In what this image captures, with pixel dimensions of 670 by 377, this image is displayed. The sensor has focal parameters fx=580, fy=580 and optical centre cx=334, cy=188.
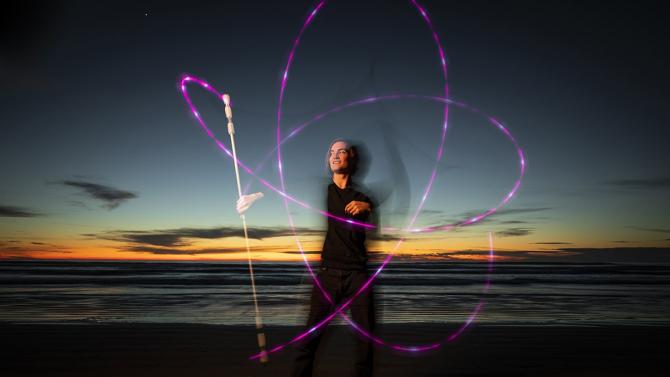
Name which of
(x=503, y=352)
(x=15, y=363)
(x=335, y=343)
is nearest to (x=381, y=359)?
(x=335, y=343)

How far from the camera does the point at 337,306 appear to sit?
4.57 m

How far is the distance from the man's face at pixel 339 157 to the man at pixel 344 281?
292mm

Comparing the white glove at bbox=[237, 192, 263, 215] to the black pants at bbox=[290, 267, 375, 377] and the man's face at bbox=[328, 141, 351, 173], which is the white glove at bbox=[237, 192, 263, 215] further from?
the black pants at bbox=[290, 267, 375, 377]

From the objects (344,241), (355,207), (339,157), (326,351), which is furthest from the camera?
(326,351)

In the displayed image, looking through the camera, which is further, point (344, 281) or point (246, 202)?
point (246, 202)

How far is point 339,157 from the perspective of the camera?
15.8 feet

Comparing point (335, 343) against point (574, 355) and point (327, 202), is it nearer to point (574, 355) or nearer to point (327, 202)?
point (574, 355)

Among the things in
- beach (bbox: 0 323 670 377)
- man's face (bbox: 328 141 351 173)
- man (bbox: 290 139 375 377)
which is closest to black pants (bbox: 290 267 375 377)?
man (bbox: 290 139 375 377)

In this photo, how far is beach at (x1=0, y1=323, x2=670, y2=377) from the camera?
6180mm

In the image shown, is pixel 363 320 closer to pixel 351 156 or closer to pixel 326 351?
pixel 351 156

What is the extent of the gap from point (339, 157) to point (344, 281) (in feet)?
3.36

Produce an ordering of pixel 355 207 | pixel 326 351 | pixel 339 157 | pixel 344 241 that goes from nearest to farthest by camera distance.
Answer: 1. pixel 355 207
2. pixel 344 241
3. pixel 339 157
4. pixel 326 351

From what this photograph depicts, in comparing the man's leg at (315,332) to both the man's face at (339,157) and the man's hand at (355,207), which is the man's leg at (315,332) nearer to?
the man's hand at (355,207)

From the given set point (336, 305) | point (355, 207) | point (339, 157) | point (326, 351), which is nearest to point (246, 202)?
point (339, 157)
